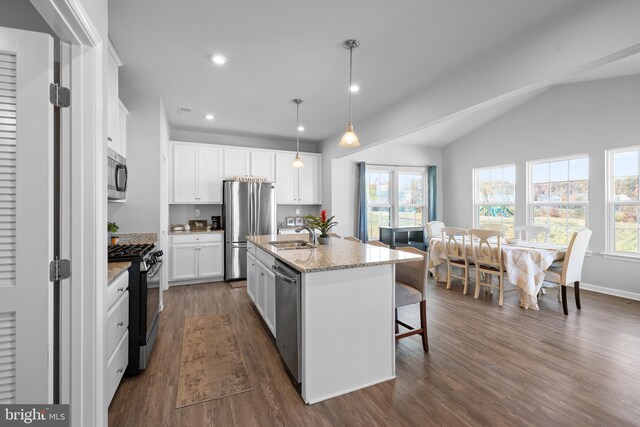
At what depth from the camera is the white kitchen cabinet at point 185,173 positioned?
4922mm

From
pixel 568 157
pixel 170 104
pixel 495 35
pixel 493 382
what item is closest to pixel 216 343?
pixel 493 382

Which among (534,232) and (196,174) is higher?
(196,174)

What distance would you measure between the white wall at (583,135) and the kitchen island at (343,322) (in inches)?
161

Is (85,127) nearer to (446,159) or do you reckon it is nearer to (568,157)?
(568,157)

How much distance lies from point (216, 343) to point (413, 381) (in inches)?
69.5

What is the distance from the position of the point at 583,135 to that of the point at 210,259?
20.8 feet

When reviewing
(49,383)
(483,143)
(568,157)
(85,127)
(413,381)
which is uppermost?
(483,143)

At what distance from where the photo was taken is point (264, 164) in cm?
561

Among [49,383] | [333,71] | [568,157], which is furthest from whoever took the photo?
[568,157]

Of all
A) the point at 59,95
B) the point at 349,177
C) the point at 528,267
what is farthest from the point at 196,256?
the point at 528,267

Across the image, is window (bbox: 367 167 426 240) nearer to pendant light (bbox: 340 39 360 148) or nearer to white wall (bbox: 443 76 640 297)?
white wall (bbox: 443 76 640 297)

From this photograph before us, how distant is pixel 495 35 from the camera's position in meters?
2.43

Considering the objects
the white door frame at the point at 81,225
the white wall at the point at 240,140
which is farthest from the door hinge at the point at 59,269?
the white wall at the point at 240,140

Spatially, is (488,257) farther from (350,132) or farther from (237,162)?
(237,162)
